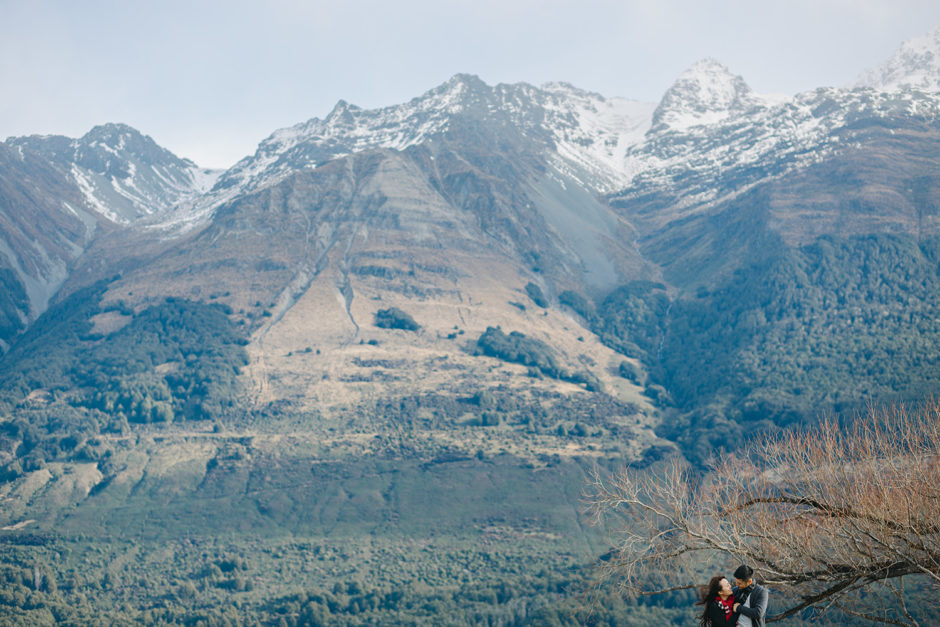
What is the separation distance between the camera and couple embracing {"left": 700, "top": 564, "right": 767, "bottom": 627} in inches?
612

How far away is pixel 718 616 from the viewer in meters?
15.9

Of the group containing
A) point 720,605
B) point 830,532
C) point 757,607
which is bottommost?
point 830,532

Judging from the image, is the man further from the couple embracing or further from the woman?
the woman

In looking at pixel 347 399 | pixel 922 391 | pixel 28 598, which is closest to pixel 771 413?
pixel 922 391

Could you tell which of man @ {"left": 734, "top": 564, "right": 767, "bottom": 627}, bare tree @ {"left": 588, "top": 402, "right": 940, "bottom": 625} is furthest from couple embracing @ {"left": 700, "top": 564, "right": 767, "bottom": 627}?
bare tree @ {"left": 588, "top": 402, "right": 940, "bottom": 625}

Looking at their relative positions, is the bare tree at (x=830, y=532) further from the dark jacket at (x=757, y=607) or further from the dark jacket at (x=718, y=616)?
the dark jacket at (x=757, y=607)

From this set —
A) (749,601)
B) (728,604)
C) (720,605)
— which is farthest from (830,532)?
(720,605)

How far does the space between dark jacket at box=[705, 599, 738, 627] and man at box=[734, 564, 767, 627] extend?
146 mm

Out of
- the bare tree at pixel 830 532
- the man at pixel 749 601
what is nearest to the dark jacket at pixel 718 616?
Result: the man at pixel 749 601

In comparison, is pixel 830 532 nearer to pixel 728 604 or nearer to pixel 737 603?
pixel 737 603

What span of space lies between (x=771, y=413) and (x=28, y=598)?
152890 mm

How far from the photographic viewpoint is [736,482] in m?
23.7

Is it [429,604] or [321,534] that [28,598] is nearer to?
[321,534]

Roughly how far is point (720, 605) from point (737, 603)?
0.32m
